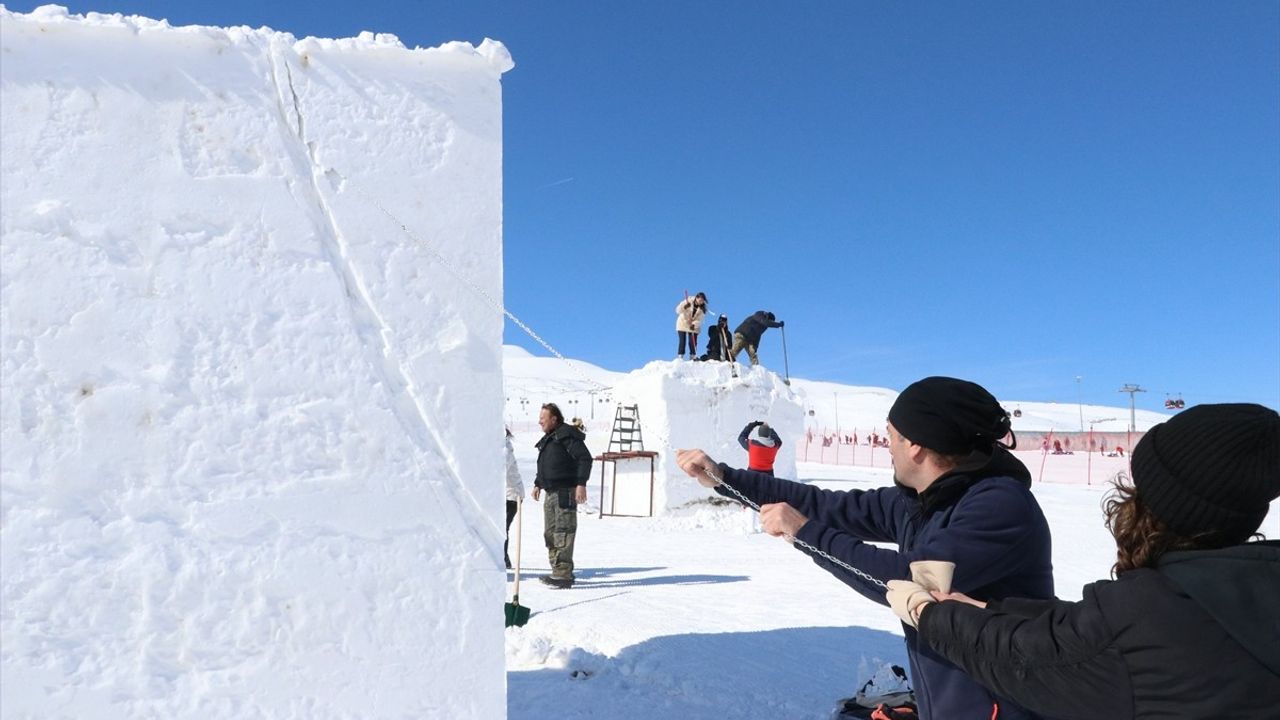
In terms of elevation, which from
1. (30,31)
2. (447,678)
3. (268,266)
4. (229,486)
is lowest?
(447,678)

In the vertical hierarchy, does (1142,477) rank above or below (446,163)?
below

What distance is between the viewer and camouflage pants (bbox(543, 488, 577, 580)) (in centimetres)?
701

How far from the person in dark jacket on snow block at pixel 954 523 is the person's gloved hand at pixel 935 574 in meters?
0.08

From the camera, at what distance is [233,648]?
208 cm

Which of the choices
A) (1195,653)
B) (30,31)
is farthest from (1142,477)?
(30,31)

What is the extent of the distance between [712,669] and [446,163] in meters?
3.42

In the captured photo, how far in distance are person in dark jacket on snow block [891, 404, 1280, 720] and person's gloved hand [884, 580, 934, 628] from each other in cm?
20

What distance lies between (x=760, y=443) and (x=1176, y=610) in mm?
2227

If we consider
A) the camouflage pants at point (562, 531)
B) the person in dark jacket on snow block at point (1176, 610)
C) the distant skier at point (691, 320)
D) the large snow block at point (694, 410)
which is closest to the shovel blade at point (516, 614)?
the camouflage pants at point (562, 531)

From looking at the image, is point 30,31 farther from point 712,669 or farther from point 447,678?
point 712,669

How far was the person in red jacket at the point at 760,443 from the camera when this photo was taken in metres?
3.28

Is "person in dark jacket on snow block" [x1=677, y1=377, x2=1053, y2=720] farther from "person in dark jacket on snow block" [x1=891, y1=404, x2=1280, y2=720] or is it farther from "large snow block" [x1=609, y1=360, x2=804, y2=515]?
"large snow block" [x1=609, y1=360, x2=804, y2=515]

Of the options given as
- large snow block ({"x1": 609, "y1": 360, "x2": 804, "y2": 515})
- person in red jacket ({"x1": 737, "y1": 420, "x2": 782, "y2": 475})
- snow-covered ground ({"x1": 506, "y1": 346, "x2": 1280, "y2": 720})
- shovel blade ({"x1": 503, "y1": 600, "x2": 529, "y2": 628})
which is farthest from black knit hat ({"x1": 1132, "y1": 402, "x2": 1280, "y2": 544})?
large snow block ({"x1": 609, "y1": 360, "x2": 804, "y2": 515})

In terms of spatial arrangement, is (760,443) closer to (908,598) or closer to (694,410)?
(908,598)
